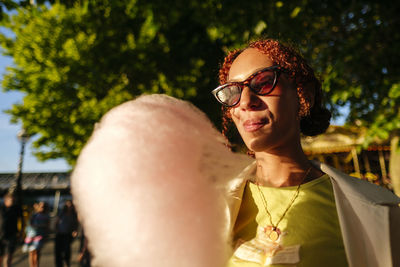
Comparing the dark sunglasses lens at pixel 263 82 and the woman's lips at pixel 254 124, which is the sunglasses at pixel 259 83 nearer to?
the dark sunglasses lens at pixel 263 82

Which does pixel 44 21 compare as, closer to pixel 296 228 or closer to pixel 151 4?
pixel 151 4

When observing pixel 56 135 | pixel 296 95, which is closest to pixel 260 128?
pixel 296 95

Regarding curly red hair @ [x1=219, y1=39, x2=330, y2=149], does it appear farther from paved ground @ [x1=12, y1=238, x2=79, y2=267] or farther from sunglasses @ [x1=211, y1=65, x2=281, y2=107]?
paved ground @ [x1=12, y1=238, x2=79, y2=267]

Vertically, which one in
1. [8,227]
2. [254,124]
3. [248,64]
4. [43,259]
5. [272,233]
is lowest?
[43,259]

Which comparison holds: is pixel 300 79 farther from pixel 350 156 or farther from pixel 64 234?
pixel 350 156

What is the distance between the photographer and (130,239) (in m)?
0.68

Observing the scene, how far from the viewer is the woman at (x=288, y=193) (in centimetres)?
96

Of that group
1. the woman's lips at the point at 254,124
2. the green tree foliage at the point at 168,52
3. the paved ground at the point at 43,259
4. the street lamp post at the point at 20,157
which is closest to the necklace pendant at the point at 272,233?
the woman's lips at the point at 254,124

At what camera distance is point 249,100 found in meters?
1.08

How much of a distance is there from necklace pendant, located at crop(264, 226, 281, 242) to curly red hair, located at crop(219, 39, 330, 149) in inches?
18.1

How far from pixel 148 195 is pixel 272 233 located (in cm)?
52

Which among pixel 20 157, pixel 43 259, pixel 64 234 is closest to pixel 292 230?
pixel 64 234

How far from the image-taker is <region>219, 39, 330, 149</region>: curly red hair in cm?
117

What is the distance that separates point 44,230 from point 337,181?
21.8ft
